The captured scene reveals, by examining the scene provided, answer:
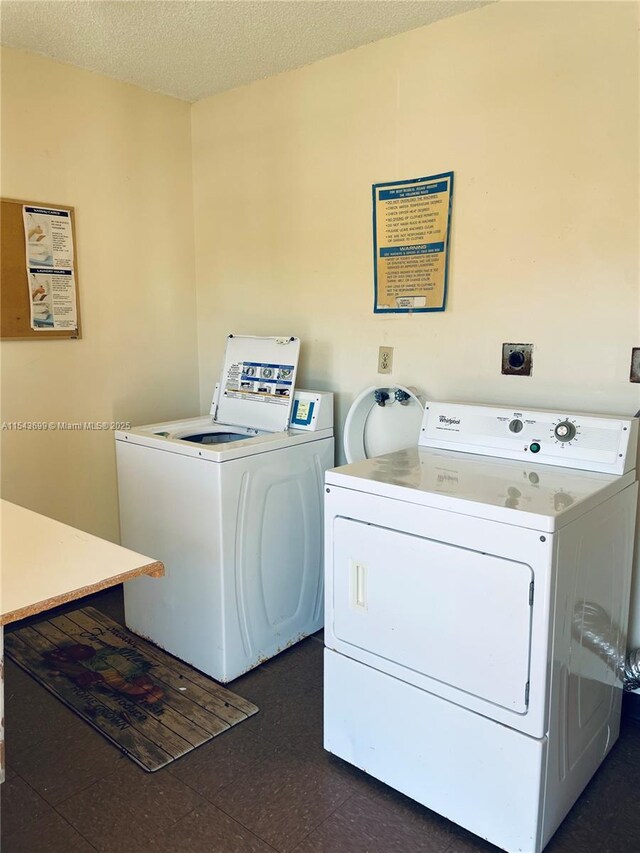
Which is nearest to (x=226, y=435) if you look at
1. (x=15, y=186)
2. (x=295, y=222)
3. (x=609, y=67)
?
(x=295, y=222)

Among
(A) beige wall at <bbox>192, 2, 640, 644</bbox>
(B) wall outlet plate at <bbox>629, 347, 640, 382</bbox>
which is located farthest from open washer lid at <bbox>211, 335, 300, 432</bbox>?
(B) wall outlet plate at <bbox>629, 347, 640, 382</bbox>

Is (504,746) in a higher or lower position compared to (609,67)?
lower

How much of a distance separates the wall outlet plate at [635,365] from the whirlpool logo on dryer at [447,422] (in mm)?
558

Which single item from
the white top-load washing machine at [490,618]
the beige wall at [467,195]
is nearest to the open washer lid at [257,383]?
the beige wall at [467,195]

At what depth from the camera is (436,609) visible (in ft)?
5.48

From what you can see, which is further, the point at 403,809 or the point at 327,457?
the point at 327,457

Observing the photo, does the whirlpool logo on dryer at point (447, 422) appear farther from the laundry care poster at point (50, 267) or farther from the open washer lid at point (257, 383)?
the laundry care poster at point (50, 267)

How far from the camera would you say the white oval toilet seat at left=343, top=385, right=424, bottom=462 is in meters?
2.60

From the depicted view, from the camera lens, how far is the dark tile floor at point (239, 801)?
5.51 feet

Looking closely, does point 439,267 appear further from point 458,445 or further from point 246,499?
point 246,499

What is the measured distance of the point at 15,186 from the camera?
8.67 ft

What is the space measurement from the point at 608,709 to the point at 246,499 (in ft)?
4.45

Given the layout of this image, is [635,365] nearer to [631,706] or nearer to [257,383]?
[631,706]

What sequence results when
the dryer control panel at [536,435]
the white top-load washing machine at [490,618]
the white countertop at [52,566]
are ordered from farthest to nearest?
the dryer control panel at [536,435] < the white top-load washing machine at [490,618] < the white countertop at [52,566]
